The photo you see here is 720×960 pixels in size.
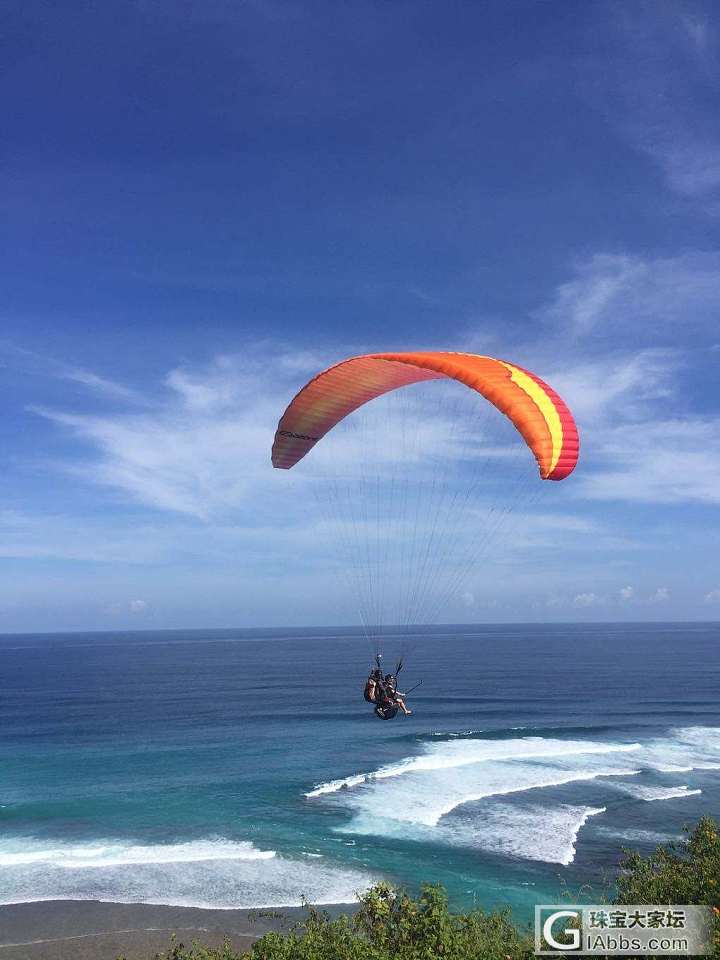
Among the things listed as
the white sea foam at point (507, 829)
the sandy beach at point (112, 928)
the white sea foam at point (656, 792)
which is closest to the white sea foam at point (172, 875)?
the sandy beach at point (112, 928)

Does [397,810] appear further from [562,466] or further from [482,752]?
[562,466]

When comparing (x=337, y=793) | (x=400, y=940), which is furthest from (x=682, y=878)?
(x=337, y=793)

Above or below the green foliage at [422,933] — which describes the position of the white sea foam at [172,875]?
below

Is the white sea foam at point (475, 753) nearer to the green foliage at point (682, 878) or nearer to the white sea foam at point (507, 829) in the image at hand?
the white sea foam at point (507, 829)

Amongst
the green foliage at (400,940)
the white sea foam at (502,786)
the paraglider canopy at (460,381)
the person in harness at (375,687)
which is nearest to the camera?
the green foliage at (400,940)

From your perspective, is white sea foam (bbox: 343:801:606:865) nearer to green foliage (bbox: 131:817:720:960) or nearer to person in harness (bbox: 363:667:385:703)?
green foliage (bbox: 131:817:720:960)

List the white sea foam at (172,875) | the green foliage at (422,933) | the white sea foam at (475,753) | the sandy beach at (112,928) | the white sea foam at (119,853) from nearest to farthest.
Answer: the green foliage at (422,933) → the sandy beach at (112,928) → the white sea foam at (172,875) → the white sea foam at (119,853) → the white sea foam at (475,753)
